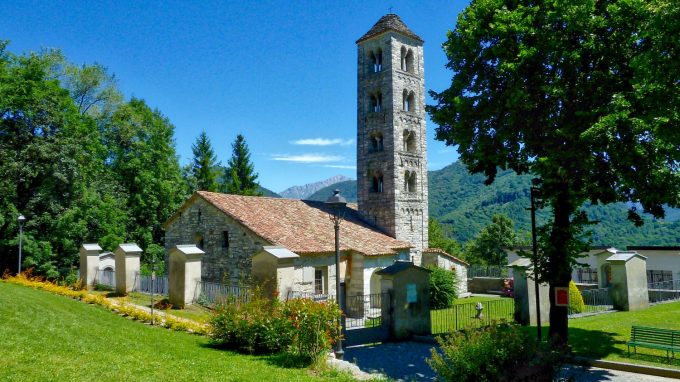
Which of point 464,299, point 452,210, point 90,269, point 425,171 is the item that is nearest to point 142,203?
point 90,269

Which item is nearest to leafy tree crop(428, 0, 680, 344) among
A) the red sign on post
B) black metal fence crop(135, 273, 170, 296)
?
the red sign on post

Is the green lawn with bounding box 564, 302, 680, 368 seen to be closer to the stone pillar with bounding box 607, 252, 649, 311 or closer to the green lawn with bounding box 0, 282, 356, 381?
the stone pillar with bounding box 607, 252, 649, 311

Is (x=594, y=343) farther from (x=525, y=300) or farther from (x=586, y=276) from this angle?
(x=586, y=276)

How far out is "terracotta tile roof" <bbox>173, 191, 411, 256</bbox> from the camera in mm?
22141

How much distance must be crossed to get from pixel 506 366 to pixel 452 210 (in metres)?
133

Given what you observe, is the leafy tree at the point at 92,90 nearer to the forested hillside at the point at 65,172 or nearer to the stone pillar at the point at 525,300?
the forested hillside at the point at 65,172

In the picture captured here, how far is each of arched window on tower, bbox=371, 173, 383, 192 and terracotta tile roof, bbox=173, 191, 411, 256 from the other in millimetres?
2960

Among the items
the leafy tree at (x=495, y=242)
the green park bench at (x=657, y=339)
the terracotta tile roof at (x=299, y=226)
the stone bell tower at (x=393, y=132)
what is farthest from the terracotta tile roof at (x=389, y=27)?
the leafy tree at (x=495, y=242)

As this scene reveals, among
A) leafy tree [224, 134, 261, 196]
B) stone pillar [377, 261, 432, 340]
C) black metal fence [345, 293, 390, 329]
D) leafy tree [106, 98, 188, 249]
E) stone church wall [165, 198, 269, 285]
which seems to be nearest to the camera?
stone pillar [377, 261, 432, 340]

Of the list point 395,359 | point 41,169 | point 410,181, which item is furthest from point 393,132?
point 41,169

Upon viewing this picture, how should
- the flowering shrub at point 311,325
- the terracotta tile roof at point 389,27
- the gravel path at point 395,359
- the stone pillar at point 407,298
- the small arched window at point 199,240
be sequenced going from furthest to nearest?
1. the terracotta tile roof at point 389,27
2. the small arched window at point 199,240
3. the stone pillar at point 407,298
4. the gravel path at point 395,359
5. the flowering shrub at point 311,325

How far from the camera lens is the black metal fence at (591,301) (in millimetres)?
20859

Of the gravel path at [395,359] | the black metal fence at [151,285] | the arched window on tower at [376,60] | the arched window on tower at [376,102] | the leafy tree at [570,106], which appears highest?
the arched window on tower at [376,60]

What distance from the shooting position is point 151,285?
20.4 meters
